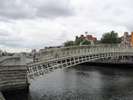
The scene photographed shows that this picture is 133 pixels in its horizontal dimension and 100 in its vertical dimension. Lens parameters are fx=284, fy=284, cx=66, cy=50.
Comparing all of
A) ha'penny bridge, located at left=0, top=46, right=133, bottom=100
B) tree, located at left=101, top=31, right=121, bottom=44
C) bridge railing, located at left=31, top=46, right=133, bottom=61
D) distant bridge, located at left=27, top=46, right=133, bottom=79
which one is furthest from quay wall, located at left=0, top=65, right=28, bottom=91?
tree, located at left=101, top=31, right=121, bottom=44

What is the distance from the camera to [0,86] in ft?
64.5

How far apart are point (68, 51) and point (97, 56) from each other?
4.49 m

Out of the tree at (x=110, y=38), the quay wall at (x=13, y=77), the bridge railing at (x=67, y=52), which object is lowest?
the quay wall at (x=13, y=77)

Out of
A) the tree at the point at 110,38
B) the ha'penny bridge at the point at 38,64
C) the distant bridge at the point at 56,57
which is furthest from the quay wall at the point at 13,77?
the tree at the point at 110,38

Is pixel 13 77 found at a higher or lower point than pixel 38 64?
lower

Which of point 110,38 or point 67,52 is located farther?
point 110,38

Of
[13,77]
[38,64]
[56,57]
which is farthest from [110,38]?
[13,77]

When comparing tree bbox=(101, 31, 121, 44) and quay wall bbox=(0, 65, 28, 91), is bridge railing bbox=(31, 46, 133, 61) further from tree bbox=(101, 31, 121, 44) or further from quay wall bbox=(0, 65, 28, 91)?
tree bbox=(101, 31, 121, 44)

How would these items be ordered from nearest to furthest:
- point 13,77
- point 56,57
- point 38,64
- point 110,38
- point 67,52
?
point 13,77 → point 38,64 → point 56,57 → point 67,52 → point 110,38

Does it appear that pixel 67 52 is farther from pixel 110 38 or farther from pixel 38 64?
pixel 110 38

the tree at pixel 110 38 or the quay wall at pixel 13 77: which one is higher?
the tree at pixel 110 38

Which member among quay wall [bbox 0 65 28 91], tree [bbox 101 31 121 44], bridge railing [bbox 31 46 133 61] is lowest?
quay wall [bbox 0 65 28 91]

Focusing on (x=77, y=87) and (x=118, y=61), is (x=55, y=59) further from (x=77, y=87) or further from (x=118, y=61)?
(x=118, y=61)

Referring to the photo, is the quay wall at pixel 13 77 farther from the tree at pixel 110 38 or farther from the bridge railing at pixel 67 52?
the tree at pixel 110 38
